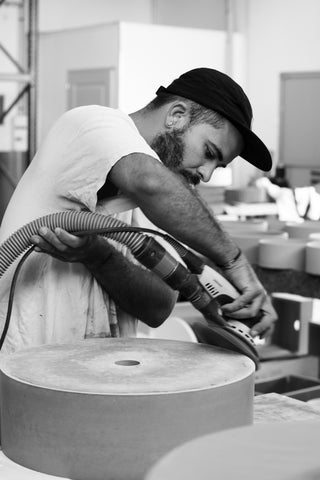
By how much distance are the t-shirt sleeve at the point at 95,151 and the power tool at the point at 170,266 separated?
95 millimetres

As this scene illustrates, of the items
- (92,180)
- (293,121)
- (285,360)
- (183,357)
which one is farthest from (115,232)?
(293,121)

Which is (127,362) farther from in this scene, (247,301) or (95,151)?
(95,151)

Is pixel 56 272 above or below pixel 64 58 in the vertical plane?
below

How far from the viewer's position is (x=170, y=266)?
1516mm

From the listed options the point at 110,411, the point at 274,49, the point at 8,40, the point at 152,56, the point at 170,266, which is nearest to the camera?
the point at 110,411

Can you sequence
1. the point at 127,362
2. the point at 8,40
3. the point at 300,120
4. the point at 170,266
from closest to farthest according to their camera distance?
the point at 127,362, the point at 170,266, the point at 8,40, the point at 300,120

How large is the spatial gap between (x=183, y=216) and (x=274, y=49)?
8.63 m

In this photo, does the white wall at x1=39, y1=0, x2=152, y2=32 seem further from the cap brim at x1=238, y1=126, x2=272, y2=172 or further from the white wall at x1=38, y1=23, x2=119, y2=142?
the cap brim at x1=238, y1=126, x2=272, y2=172

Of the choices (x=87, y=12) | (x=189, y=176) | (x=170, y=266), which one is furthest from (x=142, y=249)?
(x=87, y=12)

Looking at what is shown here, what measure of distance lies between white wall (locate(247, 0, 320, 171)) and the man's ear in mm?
7853

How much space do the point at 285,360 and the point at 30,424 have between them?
2707 mm

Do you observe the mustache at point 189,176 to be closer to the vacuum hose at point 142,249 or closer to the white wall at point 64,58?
the vacuum hose at point 142,249

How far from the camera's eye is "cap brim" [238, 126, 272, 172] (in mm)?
1781

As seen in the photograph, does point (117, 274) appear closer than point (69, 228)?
No
